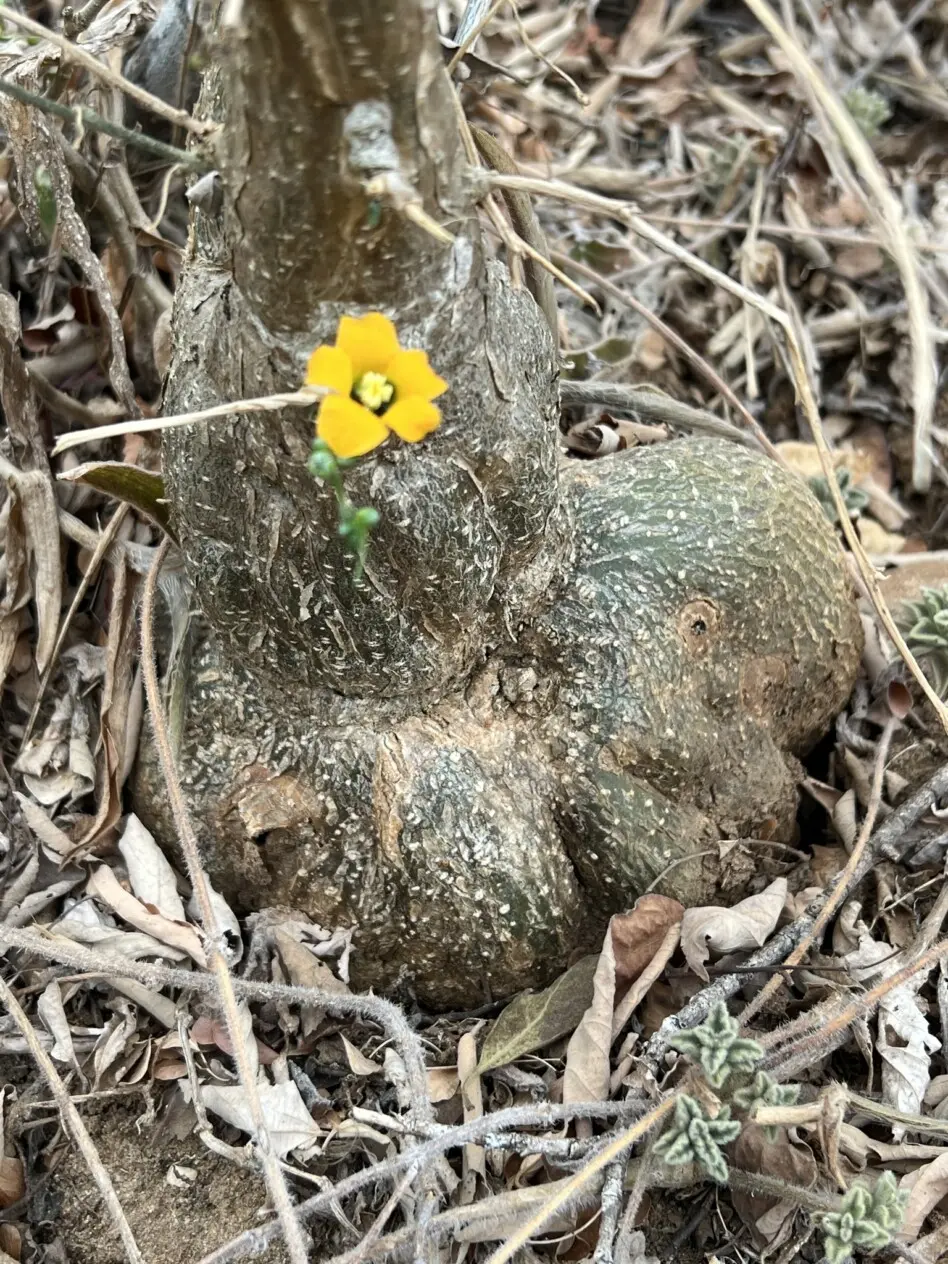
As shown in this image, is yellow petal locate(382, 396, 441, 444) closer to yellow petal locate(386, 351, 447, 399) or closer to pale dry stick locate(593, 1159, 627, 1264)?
yellow petal locate(386, 351, 447, 399)

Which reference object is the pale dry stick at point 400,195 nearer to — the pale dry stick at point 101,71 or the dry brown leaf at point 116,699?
the pale dry stick at point 101,71

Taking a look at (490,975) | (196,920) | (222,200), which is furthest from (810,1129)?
(222,200)

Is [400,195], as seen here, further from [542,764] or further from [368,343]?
[542,764]

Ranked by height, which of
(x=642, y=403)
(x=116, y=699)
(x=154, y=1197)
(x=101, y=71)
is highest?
(x=101, y=71)

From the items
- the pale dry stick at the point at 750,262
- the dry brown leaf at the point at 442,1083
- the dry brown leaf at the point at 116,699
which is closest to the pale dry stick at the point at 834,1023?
the dry brown leaf at the point at 442,1083

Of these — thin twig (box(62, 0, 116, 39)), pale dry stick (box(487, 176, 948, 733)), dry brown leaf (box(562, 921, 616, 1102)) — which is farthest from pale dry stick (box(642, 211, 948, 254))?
dry brown leaf (box(562, 921, 616, 1102))

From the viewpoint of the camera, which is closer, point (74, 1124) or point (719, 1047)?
point (719, 1047)

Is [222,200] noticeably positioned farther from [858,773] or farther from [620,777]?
[858,773]

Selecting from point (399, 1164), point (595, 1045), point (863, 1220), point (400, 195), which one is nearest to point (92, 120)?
point (400, 195)
